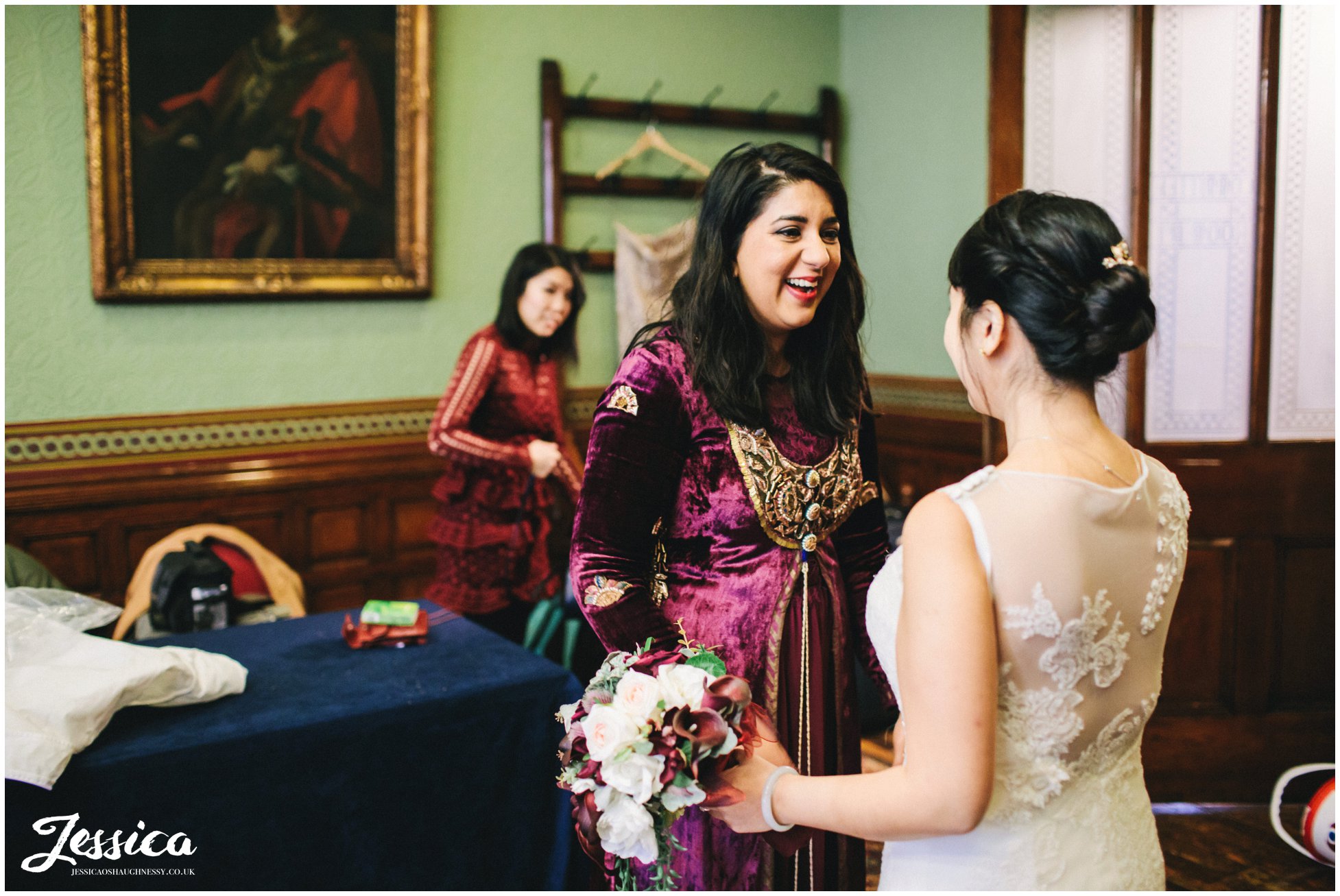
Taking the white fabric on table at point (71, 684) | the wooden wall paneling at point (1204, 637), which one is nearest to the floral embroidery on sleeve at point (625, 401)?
the white fabric on table at point (71, 684)

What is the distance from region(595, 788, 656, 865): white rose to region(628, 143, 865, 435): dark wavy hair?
66 cm

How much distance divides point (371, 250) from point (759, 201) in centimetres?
291

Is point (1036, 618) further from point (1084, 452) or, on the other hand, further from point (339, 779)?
point (339, 779)

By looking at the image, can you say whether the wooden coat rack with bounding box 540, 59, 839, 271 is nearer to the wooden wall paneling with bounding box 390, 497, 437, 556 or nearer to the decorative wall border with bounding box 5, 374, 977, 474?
the decorative wall border with bounding box 5, 374, 977, 474

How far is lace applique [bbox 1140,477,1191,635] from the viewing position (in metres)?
1.14

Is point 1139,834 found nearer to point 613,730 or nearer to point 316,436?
point 613,730

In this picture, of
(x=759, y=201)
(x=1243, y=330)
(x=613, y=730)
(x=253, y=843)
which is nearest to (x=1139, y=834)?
(x=613, y=730)

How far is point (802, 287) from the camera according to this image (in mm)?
1603

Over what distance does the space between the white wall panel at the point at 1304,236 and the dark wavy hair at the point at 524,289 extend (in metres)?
2.15

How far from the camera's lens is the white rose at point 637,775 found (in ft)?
3.69

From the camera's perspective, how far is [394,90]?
4.11m

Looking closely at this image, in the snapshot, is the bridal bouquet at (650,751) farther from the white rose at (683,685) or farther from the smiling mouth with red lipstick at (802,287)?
the smiling mouth with red lipstick at (802,287)

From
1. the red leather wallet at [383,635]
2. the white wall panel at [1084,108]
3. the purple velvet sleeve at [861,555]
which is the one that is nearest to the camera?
the purple velvet sleeve at [861,555]

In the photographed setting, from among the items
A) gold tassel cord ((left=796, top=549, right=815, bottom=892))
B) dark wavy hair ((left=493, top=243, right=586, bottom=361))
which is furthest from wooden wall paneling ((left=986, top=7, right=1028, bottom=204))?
gold tassel cord ((left=796, top=549, right=815, bottom=892))
